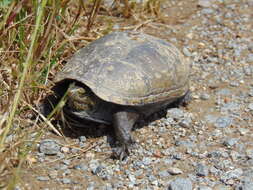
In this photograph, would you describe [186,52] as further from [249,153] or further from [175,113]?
[249,153]

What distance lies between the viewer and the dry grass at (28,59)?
294 cm

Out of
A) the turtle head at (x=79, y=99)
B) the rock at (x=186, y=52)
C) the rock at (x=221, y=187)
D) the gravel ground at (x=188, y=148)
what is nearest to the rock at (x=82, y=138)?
the gravel ground at (x=188, y=148)

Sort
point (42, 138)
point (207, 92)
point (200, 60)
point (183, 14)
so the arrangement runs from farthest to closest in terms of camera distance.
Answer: point (183, 14), point (200, 60), point (207, 92), point (42, 138)

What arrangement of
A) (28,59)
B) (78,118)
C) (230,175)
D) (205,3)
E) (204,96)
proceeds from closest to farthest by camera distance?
(28,59) < (230,175) < (78,118) < (204,96) < (205,3)

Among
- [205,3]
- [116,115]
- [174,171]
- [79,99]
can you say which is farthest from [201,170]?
[205,3]

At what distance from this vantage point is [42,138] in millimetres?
3771

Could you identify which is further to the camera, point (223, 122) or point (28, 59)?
point (223, 122)

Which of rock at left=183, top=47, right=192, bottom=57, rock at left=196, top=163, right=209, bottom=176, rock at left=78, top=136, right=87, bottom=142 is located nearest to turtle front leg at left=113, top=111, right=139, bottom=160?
rock at left=78, top=136, right=87, bottom=142

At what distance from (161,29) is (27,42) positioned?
2029 mm

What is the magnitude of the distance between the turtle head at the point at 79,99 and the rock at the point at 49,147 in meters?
0.31

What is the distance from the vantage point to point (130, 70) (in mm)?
3807

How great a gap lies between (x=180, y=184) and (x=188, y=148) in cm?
47

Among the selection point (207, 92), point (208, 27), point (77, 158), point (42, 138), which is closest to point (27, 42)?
point (42, 138)

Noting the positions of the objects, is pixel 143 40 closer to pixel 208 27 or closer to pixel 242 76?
pixel 242 76
